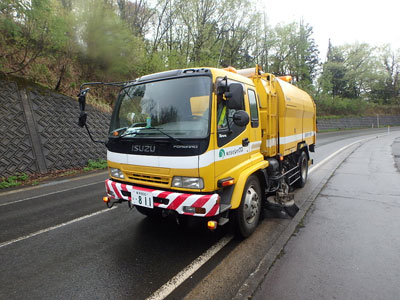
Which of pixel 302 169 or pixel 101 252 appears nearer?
pixel 101 252

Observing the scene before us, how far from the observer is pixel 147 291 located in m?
2.63

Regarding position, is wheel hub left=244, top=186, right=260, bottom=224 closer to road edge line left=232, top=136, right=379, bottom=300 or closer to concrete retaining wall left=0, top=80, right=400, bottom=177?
road edge line left=232, top=136, right=379, bottom=300

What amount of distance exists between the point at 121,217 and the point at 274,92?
13.0ft

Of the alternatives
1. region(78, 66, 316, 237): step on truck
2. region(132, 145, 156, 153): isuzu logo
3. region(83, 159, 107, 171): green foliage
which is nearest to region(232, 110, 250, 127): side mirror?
region(78, 66, 316, 237): step on truck

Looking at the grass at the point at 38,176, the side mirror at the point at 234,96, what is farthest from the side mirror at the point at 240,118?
the grass at the point at 38,176

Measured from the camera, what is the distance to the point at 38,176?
877 centimetres

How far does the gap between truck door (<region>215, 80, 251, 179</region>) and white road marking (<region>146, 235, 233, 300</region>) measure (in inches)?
42.3

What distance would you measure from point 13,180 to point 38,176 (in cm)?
79

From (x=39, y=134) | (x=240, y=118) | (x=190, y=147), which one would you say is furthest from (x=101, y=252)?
(x=39, y=134)

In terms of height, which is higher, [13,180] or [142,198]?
[142,198]

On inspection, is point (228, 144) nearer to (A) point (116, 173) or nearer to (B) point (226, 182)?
(B) point (226, 182)

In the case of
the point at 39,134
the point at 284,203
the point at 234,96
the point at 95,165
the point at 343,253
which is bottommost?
the point at 343,253

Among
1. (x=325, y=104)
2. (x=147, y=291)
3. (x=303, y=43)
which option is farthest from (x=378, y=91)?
(x=147, y=291)

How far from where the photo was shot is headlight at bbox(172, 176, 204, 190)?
303cm
